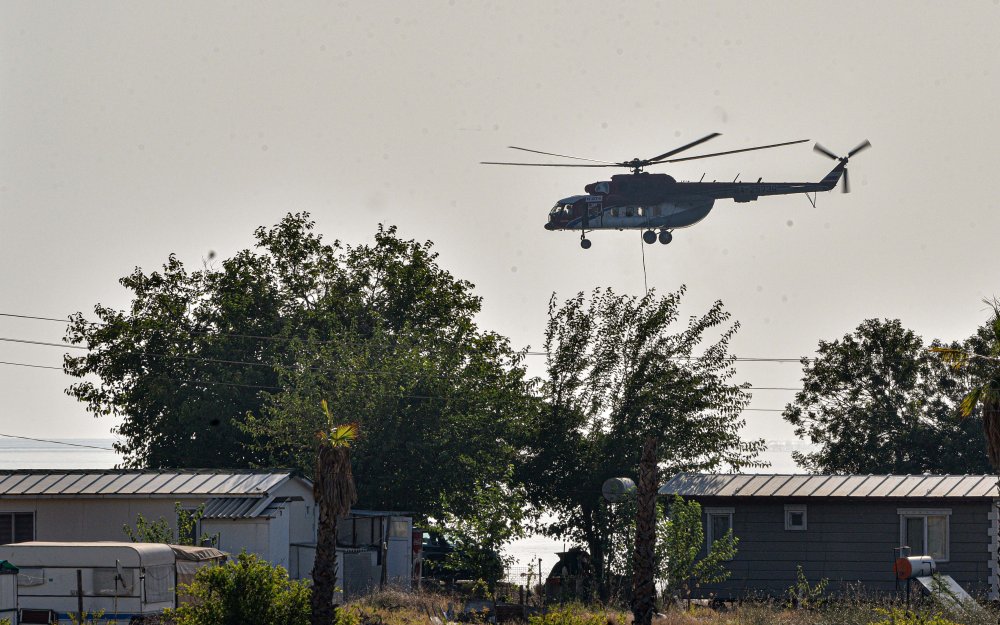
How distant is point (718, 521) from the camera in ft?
113

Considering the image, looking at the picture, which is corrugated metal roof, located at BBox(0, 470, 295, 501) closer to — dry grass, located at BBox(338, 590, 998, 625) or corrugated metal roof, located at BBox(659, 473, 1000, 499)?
dry grass, located at BBox(338, 590, 998, 625)

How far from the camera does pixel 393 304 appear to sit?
179 feet

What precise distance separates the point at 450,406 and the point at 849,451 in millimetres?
19523

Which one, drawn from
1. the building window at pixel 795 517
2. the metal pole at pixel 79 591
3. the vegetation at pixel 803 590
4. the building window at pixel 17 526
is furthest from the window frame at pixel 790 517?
the building window at pixel 17 526

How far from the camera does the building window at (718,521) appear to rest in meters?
34.2

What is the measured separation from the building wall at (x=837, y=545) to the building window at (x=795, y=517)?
0.11 m

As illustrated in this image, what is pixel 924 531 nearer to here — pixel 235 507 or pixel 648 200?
pixel 235 507

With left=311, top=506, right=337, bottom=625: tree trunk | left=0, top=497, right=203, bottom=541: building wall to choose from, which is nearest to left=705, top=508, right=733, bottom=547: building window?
left=0, top=497, right=203, bottom=541: building wall

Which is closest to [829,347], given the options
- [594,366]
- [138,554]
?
[594,366]

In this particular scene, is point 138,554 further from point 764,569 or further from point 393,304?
point 393,304

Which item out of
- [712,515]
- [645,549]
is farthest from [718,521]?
[645,549]

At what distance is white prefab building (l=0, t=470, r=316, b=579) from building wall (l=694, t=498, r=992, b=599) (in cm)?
1075

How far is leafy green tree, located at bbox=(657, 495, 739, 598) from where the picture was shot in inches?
1211

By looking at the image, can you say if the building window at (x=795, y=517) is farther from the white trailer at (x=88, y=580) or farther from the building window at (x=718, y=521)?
the white trailer at (x=88, y=580)
